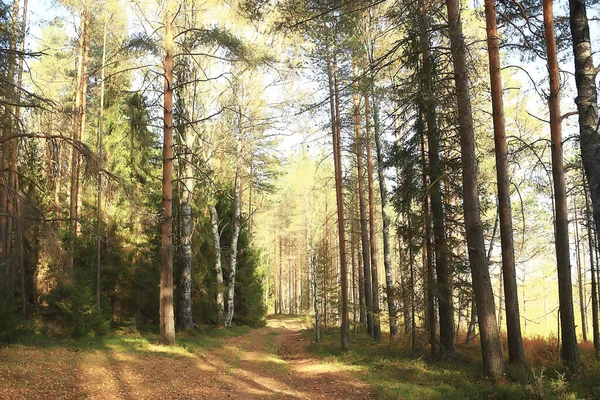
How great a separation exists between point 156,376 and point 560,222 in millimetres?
9599

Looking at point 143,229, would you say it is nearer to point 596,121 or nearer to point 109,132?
point 109,132

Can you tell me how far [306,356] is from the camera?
14500mm

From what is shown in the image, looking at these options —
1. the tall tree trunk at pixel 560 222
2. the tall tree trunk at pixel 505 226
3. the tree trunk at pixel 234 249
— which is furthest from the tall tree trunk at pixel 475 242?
the tree trunk at pixel 234 249

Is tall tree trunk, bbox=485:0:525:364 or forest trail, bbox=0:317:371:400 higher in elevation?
tall tree trunk, bbox=485:0:525:364

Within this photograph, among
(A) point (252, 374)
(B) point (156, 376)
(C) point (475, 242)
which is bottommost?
(A) point (252, 374)

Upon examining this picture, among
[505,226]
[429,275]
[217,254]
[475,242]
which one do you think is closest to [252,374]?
[429,275]

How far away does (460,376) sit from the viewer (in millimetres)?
8602

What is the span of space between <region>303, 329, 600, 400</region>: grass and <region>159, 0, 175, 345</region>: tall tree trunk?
5.06 meters

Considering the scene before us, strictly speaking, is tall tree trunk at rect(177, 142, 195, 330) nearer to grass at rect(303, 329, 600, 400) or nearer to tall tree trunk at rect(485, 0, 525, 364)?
grass at rect(303, 329, 600, 400)

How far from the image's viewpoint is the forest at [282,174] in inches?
293

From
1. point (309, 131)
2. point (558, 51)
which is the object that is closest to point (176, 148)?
point (309, 131)

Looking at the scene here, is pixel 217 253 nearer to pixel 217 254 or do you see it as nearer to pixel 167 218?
pixel 217 254

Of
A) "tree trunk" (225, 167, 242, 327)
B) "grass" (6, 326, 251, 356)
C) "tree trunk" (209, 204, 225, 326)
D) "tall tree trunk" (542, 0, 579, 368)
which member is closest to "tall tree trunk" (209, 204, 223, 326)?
"tree trunk" (209, 204, 225, 326)

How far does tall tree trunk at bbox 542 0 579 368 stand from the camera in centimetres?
860
